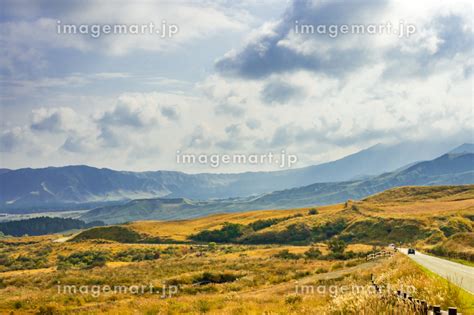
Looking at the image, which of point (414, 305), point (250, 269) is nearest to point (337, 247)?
point (250, 269)

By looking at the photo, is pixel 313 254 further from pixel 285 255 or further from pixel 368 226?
pixel 368 226

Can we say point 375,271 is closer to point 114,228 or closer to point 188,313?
point 188,313

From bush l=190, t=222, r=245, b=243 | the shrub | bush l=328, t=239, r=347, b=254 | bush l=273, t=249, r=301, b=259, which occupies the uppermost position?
the shrub

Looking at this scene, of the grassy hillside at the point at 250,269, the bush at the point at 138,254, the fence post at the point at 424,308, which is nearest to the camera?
the fence post at the point at 424,308

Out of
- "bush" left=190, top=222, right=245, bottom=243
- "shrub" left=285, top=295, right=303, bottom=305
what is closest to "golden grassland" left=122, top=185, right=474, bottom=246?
"bush" left=190, top=222, right=245, bottom=243

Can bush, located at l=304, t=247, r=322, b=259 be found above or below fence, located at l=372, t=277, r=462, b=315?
below

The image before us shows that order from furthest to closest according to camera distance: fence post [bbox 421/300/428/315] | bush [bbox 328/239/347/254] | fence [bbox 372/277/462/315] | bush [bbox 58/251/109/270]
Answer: bush [bbox 58/251/109/270] < bush [bbox 328/239/347/254] < fence post [bbox 421/300/428/315] < fence [bbox 372/277/462/315]

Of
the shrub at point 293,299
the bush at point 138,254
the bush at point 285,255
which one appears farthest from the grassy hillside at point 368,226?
the shrub at point 293,299

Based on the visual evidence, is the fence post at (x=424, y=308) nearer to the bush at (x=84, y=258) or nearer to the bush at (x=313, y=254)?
the bush at (x=313, y=254)

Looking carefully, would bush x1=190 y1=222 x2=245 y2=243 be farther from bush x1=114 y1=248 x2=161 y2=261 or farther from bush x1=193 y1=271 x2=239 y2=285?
bush x1=193 y1=271 x2=239 y2=285

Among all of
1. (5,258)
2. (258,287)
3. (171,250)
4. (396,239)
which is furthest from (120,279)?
(396,239)

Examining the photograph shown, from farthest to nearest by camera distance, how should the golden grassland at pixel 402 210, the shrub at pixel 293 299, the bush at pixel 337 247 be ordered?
the golden grassland at pixel 402 210 < the bush at pixel 337 247 < the shrub at pixel 293 299

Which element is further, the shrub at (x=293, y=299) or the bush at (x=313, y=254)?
the bush at (x=313, y=254)

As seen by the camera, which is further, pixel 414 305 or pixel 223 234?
pixel 223 234
